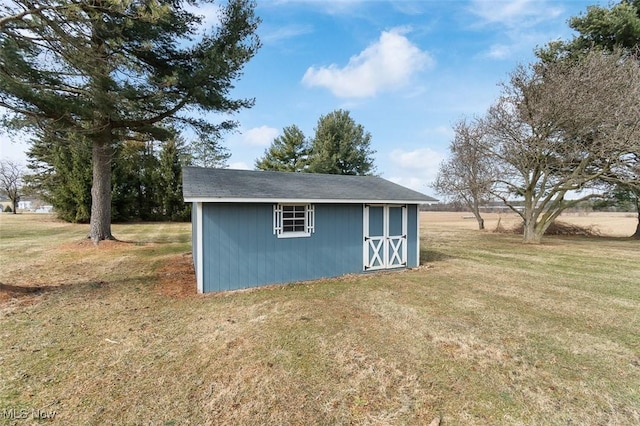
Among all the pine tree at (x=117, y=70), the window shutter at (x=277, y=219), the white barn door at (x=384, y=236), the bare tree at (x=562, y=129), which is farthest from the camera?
the bare tree at (x=562, y=129)

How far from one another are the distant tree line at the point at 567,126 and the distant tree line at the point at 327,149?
11614 millimetres

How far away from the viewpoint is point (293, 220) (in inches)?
291

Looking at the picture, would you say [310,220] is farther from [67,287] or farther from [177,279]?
[67,287]

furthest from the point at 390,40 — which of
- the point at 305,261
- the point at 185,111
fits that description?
the point at 305,261

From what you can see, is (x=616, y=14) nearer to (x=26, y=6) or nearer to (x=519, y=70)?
(x=519, y=70)

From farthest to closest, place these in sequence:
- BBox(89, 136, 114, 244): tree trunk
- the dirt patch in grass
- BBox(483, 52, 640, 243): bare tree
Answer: BBox(89, 136, 114, 244): tree trunk < BBox(483, 52, 640, 243): bare tree < the dirt patch in grass

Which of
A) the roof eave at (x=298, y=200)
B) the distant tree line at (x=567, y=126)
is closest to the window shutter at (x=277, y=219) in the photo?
the roof eave at (x=298, y=200)

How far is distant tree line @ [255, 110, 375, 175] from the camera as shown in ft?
90.4

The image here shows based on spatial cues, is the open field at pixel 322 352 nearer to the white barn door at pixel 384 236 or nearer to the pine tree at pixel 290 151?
the white barn door at pixel 384 236

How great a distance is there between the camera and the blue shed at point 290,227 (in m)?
6.49

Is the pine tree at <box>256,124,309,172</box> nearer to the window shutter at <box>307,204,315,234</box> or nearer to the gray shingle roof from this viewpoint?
the gray shingle roof

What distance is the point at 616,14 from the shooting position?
14.6 meters

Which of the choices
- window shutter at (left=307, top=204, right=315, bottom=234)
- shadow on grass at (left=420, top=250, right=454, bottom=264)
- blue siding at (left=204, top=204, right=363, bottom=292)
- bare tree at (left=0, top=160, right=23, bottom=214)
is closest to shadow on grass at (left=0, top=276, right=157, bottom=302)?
blue siding at (left=204, top=204, right=363, bottom=292)

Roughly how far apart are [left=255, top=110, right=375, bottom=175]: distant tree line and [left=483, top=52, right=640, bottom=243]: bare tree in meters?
14.0
